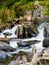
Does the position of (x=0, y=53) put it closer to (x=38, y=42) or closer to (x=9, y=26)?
(x=38, y=42)

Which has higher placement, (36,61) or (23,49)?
(36,61)

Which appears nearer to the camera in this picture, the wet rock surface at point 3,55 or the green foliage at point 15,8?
the wet rock surface at point 3,55

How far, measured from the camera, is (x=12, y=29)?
732 inches

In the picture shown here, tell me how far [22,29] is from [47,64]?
8.82 meters

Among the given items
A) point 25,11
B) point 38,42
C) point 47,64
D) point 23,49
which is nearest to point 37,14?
point 25,11

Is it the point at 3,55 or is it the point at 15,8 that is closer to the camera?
the point at 3,55

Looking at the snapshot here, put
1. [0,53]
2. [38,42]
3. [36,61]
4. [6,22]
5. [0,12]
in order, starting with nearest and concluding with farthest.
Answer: [36,61] → [0,53] → [38,42] → [6,22] → [0,12]

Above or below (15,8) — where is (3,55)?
below

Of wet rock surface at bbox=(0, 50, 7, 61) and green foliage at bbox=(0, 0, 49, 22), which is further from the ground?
green foliage at bbox=(0, 0, 49, 22)

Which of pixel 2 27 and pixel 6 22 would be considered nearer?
pixel 2 27

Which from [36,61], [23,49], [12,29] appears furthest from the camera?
[12,29]

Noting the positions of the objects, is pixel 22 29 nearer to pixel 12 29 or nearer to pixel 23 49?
pixel 12 29

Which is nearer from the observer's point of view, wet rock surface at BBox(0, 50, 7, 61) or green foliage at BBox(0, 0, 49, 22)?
wet rock surface at BBox(0, 50, 7, 61)

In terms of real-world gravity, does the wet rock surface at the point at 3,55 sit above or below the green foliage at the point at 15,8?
below
